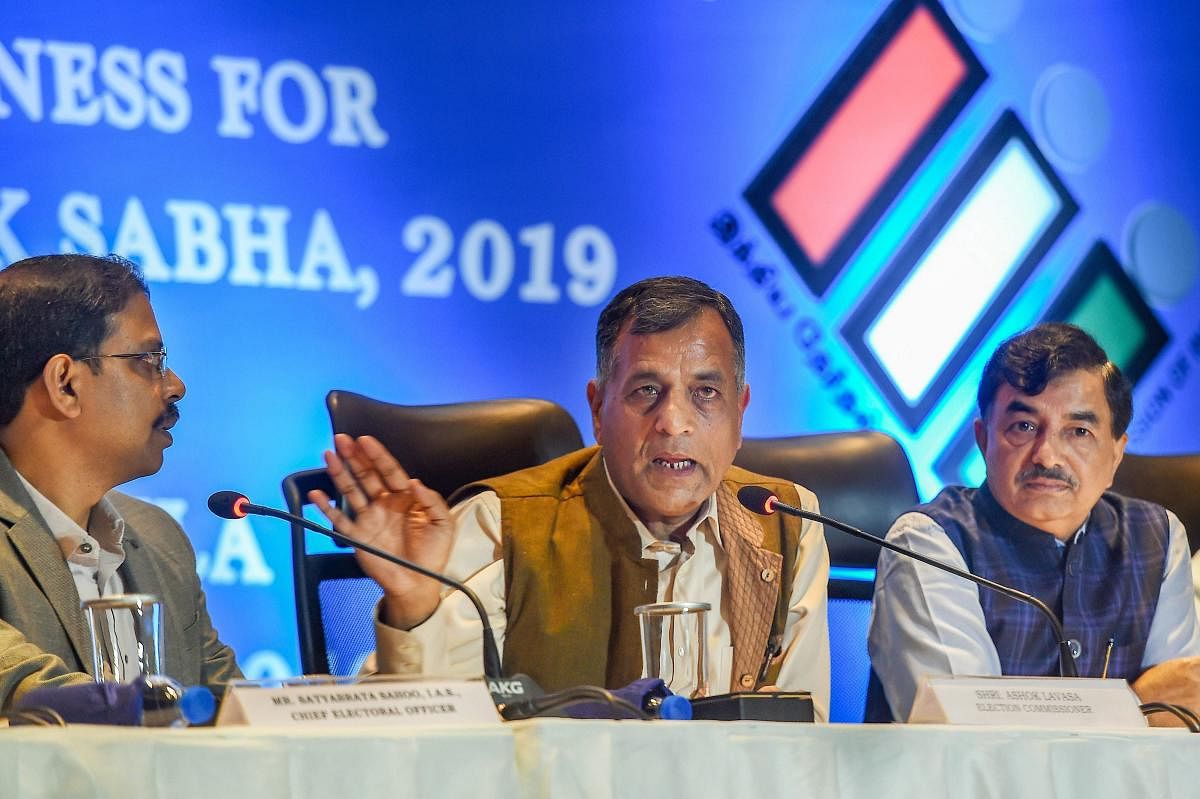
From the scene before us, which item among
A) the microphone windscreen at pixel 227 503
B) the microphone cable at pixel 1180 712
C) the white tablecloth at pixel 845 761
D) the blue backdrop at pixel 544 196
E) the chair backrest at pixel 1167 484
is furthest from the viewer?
the blue backdrop at pixel 544 196

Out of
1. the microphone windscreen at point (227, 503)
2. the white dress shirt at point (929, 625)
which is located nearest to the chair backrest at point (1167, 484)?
the white dress shirt at point (929, 625)

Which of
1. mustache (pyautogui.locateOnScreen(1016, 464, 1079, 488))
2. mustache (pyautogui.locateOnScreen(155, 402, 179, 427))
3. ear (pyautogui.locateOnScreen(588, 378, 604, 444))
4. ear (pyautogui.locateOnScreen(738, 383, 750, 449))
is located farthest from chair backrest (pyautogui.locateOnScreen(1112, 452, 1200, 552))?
mustache (pyautogui.locateOnScreen(155, 402, 179, 427))

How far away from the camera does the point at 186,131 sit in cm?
350

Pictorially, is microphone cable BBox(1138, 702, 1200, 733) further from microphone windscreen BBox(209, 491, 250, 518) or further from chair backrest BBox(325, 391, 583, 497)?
chair backrest BBox(325, 391, 583, 497)

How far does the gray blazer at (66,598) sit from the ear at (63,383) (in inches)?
4.3

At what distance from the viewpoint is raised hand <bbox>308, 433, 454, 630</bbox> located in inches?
78.8

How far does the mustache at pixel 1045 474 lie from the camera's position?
2656 millimetres

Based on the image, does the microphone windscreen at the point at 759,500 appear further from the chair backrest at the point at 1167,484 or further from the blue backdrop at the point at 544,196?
the blue backdrop at the point at 544,196

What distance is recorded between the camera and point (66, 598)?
2111 millimetres

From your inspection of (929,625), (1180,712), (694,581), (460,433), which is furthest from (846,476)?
(1180,712)

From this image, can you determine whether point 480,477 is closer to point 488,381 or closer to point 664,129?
point 488,381

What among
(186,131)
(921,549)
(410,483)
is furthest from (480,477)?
(186,131)

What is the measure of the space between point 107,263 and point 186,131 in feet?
4.06

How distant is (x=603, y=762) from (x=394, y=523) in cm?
88
